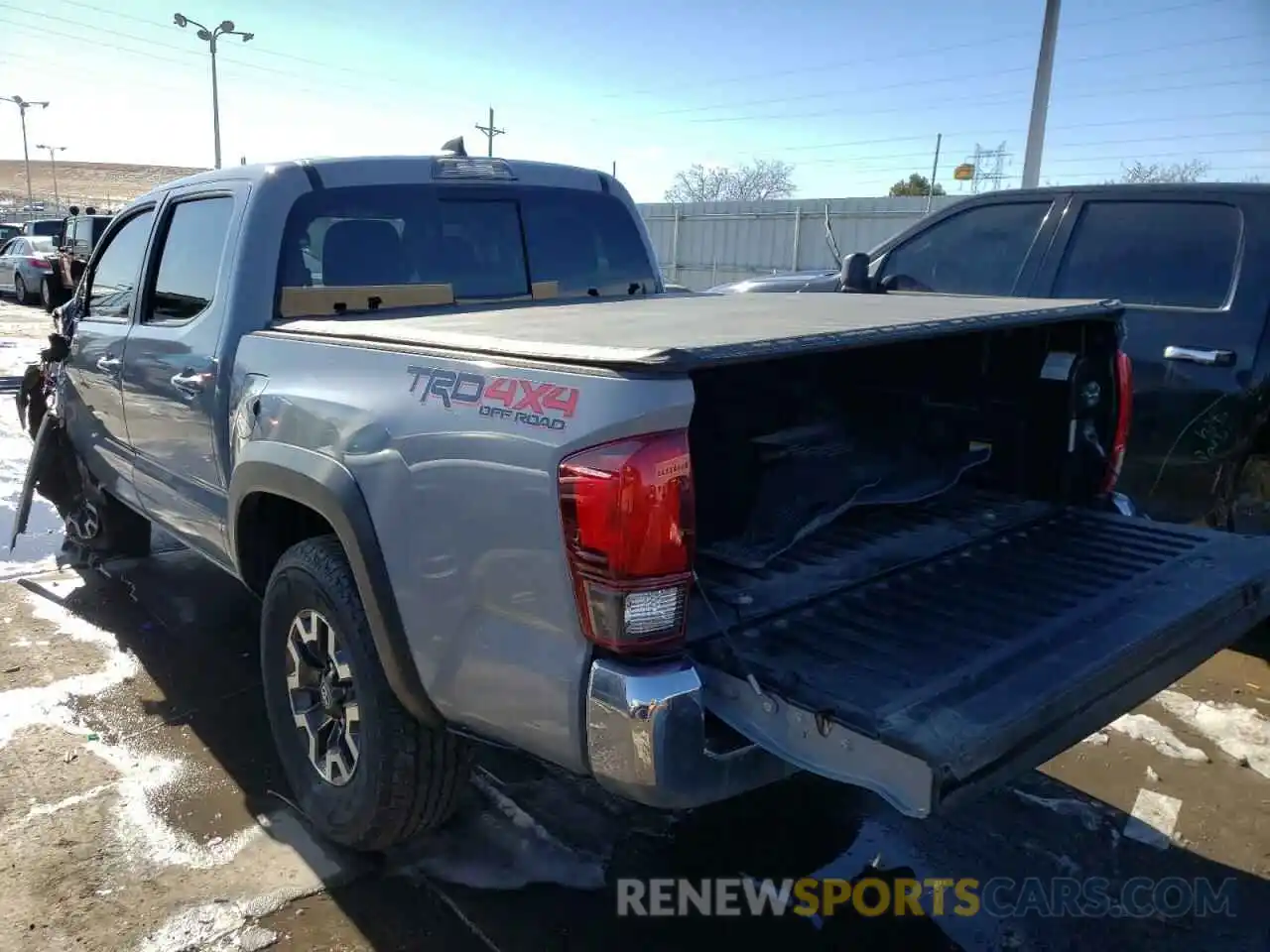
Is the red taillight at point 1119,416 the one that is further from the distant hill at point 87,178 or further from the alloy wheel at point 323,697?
the distant hill at point 87,178

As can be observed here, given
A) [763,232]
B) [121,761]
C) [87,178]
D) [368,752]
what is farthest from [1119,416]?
[87,178]

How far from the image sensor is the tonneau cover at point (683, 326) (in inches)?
81.4

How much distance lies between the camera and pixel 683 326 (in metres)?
2.60

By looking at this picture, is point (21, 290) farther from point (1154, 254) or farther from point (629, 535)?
point (629, 535)

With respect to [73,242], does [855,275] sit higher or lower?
higher

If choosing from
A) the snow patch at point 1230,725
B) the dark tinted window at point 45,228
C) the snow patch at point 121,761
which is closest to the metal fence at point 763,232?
the dark tinted window at point 45,228

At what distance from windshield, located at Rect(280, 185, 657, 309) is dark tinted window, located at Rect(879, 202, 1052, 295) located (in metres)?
1.96

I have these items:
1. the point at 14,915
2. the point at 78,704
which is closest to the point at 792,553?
the point at 14,915

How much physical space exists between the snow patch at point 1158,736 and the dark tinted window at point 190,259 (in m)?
3.71

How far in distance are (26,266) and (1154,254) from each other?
23.4 m

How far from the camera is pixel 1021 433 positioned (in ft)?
11.2

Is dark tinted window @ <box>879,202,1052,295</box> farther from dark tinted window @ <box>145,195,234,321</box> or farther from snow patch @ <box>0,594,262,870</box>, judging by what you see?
snow patch @ <box>0,594,262,870</box>

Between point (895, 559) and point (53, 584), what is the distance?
14.9ft

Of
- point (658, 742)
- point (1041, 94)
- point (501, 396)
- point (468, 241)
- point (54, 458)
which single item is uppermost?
point (1041, 94)
